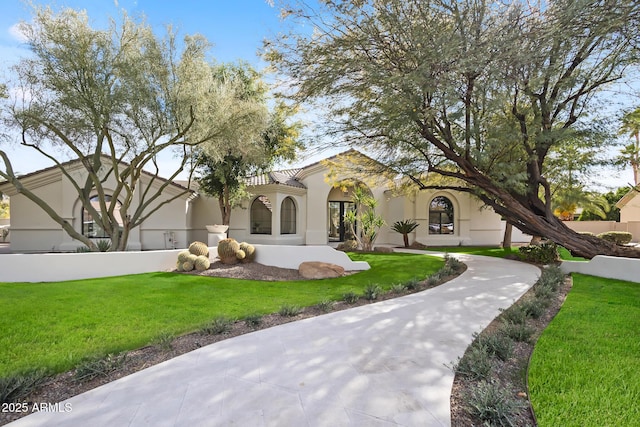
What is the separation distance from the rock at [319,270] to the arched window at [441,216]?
12.4 m

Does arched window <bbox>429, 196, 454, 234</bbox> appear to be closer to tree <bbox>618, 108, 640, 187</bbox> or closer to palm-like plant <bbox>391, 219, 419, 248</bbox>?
palm-like plant <bbox>391, 219, 419, 248</bbox>

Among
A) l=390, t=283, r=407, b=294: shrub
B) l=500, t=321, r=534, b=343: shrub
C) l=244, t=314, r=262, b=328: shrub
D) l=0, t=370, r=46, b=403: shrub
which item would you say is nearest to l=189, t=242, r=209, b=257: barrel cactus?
l=244, t=314, r=262, b=328: shrub

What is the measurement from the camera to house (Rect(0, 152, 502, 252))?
1572 centimetres

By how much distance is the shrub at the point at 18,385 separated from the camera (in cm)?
329

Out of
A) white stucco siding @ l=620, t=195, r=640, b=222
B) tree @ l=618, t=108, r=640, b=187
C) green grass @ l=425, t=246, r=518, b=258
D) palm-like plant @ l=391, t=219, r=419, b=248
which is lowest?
green grass @ l=425, t=246, r=518, b=258

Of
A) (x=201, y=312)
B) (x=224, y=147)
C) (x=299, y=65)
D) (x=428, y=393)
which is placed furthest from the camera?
(x=224, y=147)

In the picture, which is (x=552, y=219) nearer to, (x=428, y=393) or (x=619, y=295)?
(x=619, y=295)

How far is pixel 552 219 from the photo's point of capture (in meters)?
12.5

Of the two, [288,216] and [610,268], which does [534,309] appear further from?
A: [288,216]

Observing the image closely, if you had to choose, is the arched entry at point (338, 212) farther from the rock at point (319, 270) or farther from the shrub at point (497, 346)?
the shrub at point (497, 346)

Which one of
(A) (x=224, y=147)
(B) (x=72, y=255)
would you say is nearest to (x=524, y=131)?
(A) (x=224, y=147)

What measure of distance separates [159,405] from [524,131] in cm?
1241

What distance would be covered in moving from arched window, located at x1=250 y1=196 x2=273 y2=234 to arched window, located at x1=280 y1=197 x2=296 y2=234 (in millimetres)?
761

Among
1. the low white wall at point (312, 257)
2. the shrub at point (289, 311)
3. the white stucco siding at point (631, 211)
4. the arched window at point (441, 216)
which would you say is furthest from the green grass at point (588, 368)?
the white stucco siding at point (631, 211)
